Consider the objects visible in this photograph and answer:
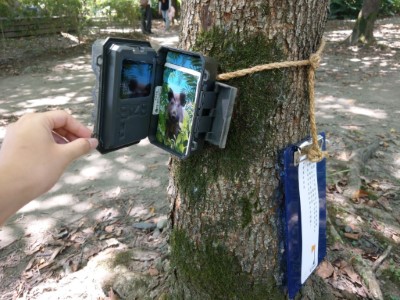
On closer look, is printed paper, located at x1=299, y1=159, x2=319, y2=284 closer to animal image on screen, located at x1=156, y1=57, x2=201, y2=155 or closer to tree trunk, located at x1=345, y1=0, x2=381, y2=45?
animal image on screen, located at x1=156, y1=57, x2=201, y2=155

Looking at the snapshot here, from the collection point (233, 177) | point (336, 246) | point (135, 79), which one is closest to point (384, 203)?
point (336, 246)

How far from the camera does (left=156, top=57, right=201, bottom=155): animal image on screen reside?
1295mm

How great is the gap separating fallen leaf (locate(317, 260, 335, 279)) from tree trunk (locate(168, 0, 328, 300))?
1.94 ft

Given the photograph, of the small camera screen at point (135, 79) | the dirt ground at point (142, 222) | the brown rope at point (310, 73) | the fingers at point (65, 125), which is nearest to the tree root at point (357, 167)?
the dirt ground at point (142, 222)

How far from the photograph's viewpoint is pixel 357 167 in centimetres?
353

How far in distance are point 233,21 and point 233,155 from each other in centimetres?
49

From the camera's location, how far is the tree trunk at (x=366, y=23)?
10.1m

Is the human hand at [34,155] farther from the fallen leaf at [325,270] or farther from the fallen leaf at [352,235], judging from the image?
the fallen leaf at [352,235]

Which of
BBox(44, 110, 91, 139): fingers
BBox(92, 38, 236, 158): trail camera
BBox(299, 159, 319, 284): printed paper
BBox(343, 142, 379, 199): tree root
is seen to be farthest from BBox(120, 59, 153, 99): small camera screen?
BBox(343, 142, 379, 199): tree root

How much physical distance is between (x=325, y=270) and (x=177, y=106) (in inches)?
56.9

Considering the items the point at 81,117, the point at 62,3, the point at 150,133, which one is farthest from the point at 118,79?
the point at 62,3

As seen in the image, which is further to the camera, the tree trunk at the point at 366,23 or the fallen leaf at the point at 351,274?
the tree trunk at the point at 366,23

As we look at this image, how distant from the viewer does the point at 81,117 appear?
544cm

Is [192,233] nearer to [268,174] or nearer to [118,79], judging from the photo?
[268,174]
